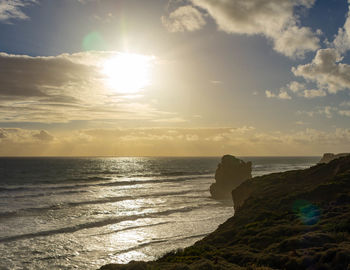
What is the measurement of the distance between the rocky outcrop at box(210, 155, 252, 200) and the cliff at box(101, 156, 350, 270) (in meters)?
29.4

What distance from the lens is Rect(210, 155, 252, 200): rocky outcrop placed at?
53.0m

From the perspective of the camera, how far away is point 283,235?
1373 cm

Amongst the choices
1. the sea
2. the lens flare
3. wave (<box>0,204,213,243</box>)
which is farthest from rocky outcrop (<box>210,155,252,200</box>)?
the lens flare

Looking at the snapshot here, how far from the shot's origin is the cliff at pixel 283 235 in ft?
33.9

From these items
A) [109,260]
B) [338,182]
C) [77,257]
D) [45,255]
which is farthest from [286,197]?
[45,255]

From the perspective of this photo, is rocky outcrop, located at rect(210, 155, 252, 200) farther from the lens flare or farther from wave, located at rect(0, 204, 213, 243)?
A: the lens flare

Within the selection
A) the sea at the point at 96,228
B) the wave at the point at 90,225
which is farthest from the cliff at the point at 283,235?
the wave at the point at 90,225

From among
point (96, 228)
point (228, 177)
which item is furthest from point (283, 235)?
point (228, 177)

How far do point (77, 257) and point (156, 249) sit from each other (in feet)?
20.5

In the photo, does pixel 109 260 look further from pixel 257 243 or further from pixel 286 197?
pixel 286 197

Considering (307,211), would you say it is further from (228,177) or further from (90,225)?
(228,177)

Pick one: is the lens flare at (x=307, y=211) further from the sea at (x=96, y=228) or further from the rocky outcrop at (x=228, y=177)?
the rocky outcrop at (x=228, y=177)

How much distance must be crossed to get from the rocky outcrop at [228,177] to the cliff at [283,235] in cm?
2938

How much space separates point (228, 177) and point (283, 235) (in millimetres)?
42888
